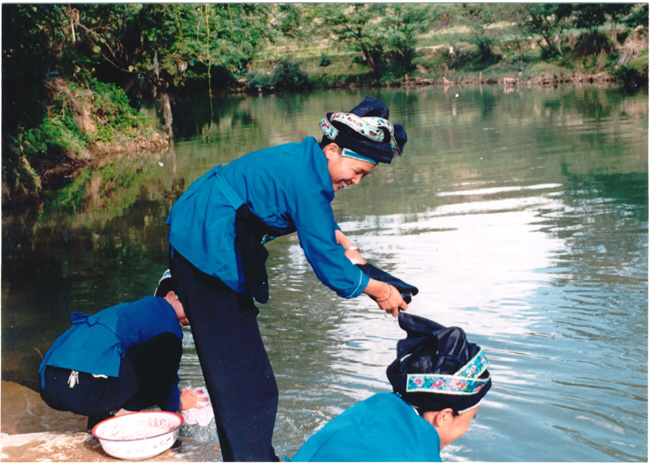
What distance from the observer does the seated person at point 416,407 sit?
213 centimetres

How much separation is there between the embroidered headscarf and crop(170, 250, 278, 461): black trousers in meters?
0.74

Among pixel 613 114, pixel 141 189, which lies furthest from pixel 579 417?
pixel 613 114

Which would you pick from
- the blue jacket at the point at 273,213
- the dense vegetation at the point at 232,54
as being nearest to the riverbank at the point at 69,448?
the blue jacket at the point at 273,213

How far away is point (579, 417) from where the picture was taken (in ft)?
13.4

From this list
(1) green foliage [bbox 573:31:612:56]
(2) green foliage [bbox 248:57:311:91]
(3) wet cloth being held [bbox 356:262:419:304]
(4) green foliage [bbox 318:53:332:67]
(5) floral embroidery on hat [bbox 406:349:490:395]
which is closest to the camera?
(5) floral embroidery on hat [bbox 406:349:490:395]

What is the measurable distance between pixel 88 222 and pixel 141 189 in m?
2.70

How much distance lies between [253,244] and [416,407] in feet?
3.18

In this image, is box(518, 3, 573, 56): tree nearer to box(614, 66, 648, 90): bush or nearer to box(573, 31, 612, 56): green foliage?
box(573, 31, 612, 56): green foliage

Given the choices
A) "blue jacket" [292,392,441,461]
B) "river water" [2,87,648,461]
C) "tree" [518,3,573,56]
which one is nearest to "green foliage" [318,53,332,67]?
"tree" [518,3,573,56]

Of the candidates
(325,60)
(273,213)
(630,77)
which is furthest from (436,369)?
(325,60)

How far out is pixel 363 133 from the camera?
290cm

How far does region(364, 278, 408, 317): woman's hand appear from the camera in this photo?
296 centimetres

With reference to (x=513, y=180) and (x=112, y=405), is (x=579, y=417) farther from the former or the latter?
(x=513, y=180)

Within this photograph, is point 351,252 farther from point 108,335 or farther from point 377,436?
point 377,436
